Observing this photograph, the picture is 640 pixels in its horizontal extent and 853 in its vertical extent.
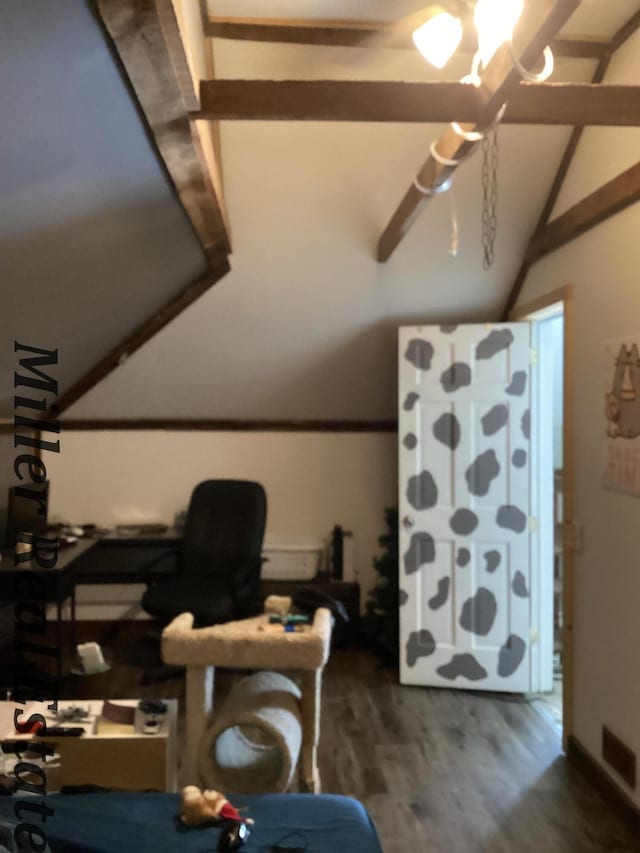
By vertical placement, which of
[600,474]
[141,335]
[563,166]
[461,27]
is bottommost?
[600,474]

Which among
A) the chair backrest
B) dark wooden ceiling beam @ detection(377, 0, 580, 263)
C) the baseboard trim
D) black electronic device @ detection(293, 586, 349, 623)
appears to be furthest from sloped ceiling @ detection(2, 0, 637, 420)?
the baseboard trim

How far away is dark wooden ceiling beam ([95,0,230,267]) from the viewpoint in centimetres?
146

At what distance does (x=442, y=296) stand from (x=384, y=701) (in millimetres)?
2211

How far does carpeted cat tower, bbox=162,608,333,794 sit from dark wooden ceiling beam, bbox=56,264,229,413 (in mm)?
1927

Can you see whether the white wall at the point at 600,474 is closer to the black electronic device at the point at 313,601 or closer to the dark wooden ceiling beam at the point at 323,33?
the dark wooden ceiling beam at the point at 323,33

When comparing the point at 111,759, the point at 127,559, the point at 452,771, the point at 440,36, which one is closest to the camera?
the point at 440,36

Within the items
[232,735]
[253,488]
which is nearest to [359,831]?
[232,735]

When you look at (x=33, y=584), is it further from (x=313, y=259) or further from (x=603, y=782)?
(x=603, y=782)

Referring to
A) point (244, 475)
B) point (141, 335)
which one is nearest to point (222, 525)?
point (244, 475)

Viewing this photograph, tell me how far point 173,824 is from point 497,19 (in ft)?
6.87

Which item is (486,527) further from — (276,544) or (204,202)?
(204,202)

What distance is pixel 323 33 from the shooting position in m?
2.83

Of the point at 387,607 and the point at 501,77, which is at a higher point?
the point at 501,77

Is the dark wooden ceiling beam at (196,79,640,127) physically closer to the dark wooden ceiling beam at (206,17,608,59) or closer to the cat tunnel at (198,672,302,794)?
the dark wooden ceiling beam at (206,17,608,59)
